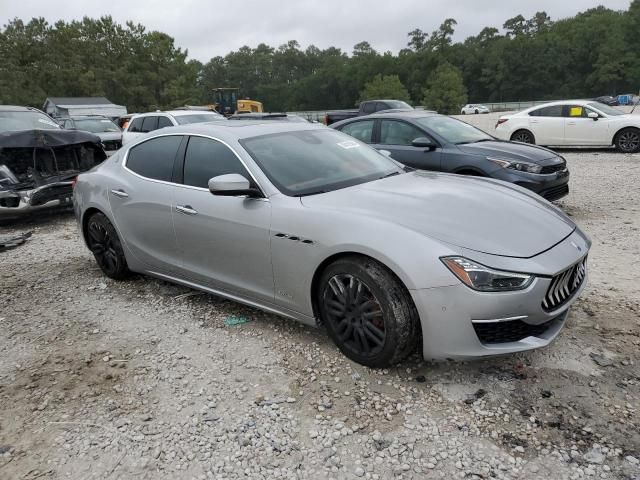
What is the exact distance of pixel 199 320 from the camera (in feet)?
13.2

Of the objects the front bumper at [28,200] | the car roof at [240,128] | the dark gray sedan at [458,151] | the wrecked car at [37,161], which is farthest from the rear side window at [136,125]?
the car roof at [240,128]

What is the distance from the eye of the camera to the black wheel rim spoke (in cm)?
297

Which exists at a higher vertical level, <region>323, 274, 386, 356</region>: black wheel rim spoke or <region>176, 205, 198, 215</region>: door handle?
<region>176, 205, 198, 215</region>: door handle

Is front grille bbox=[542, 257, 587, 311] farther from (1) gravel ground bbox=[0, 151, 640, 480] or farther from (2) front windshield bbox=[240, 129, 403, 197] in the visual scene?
(2) front windshield bbox=[240, 129, 403, 197]

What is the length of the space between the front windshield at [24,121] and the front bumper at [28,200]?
1536 millimetres

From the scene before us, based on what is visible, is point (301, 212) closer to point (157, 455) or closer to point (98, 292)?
point (157, 455)

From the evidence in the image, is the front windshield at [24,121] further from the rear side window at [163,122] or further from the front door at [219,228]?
the front door at [219,228]

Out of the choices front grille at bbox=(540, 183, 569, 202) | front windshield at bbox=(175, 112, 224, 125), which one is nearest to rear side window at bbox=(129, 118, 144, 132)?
front windshield at bbox=(175, 112, 224, 125)

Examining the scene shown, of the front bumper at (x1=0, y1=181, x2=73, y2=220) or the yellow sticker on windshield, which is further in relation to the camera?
the yellow sticker on windshield

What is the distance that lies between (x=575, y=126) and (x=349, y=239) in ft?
38.9

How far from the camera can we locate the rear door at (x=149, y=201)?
4.14 meters

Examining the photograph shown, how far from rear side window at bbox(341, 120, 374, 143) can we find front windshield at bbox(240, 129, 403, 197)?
3.67m

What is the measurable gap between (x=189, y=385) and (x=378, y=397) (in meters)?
1.17

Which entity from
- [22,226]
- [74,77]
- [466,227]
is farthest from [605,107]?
[74,77]
